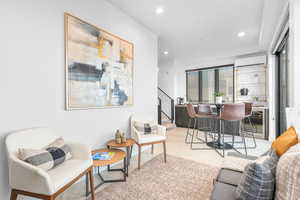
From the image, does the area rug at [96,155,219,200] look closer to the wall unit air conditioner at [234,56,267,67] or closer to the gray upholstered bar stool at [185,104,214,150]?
the gray upholstered bar stool at [185,104,214,150]

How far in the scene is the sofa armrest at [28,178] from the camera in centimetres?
118

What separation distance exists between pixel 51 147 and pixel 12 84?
773 millimetres

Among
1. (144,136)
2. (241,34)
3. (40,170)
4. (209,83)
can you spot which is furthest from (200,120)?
(40,170)

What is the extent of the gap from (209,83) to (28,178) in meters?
6.35

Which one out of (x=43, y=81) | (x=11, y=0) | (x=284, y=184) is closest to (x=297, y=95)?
(x=284, y=184)

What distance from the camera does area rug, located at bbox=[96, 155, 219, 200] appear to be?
5.85ft

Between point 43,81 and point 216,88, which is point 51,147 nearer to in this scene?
point 43,81

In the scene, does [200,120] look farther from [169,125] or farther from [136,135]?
[136,135]

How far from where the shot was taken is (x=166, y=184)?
6.64ft

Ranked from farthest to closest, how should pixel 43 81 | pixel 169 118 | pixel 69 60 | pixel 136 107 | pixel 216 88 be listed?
pixel 169 118 → pixel 216 88 → pixel 136 107 → pixel 69 60 → pixel 43 81

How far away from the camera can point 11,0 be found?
150cm

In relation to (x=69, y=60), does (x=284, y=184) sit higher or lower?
lower

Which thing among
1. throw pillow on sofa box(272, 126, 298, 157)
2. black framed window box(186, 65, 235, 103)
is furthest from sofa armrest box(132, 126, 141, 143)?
black framed window box(186, 65, 235, 103)

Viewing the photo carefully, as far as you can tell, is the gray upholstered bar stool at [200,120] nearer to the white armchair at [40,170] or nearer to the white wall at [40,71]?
the white wall at [40,71]
